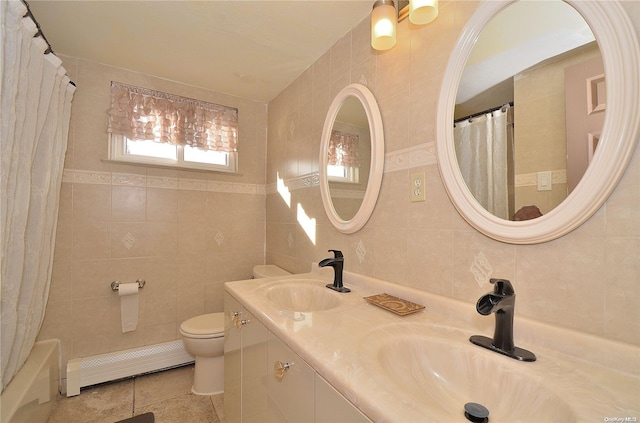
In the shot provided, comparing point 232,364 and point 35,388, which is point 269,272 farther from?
point 35,388

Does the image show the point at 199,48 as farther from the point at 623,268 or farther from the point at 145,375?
the point at 145,375

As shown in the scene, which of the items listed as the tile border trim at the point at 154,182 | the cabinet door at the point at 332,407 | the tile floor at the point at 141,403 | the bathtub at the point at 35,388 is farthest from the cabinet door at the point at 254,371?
the tile border trim at the point at 154,182

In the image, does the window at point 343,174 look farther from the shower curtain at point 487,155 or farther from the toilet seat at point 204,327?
the toilet seat at point 204,327

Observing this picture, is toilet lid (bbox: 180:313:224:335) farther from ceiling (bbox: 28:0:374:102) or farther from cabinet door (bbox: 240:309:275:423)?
ceiling (bbox: 28:0:374:102)

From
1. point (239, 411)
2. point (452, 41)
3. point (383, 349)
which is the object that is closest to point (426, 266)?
point (383, 349)

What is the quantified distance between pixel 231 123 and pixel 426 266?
6.88 ft

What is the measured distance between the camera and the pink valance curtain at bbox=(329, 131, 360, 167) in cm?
152

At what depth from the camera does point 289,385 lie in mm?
817

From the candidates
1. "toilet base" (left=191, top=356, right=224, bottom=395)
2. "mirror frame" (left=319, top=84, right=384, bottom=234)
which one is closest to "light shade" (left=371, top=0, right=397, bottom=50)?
"mirror frame" (left=319, top=84, right=384, bottom=234)

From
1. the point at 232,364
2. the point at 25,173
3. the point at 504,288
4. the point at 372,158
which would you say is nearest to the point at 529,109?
the point at 504,288

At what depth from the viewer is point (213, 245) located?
2.42 m

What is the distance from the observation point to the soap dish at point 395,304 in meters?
1.00

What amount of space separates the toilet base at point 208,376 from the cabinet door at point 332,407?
1521mm

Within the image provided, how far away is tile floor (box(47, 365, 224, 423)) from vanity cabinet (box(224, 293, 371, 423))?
37 cm
